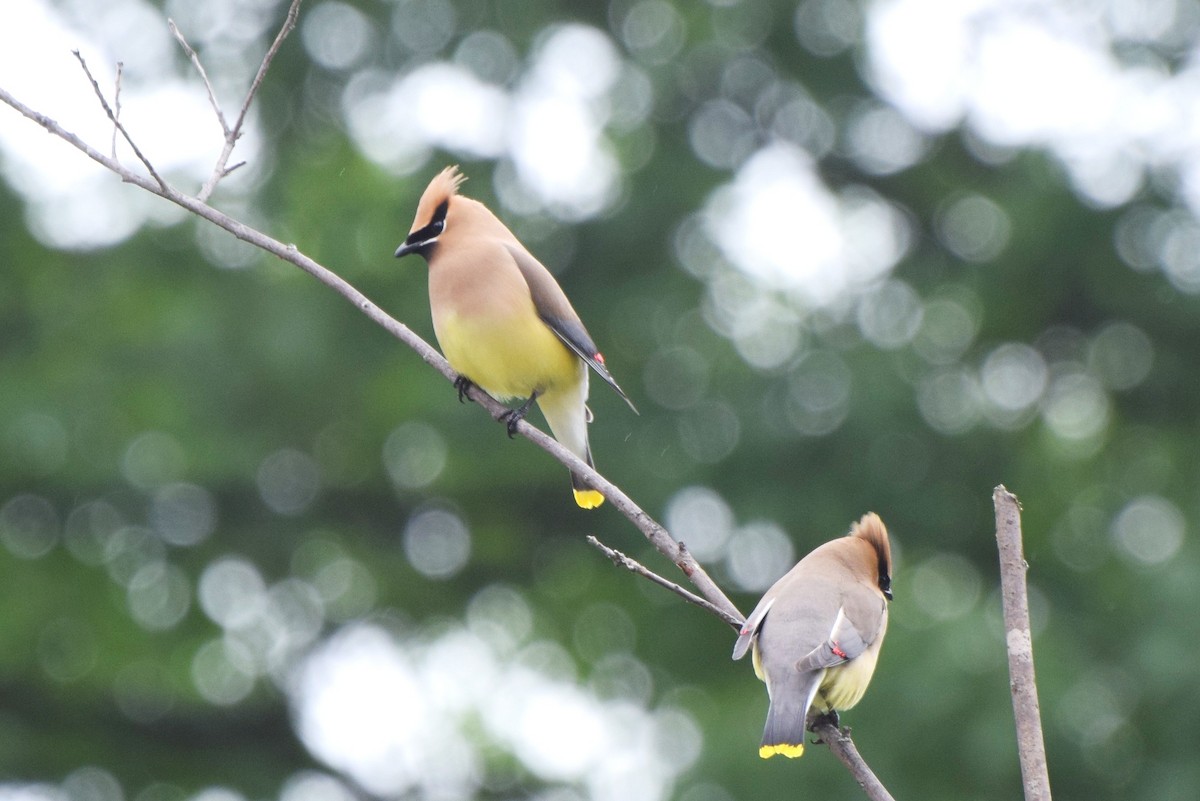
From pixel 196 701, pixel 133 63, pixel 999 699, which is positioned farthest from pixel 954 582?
pixel 133 63

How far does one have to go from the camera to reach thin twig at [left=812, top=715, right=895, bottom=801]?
3.01m

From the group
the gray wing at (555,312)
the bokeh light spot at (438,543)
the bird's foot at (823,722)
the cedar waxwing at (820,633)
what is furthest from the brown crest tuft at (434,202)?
the bokeh light spot at (438,543)

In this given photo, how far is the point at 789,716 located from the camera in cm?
417

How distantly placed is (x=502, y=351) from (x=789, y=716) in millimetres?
1595

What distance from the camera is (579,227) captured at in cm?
1152

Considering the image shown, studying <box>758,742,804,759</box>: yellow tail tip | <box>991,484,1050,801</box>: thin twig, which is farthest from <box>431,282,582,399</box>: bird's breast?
<box>991,484,1050,801</box>: thin twig

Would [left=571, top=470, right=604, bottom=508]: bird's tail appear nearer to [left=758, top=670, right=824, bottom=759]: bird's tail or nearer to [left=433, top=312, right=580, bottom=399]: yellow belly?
[left=433, top=312, right=580, bottom=399]: yellow belly

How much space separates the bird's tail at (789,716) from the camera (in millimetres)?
4055

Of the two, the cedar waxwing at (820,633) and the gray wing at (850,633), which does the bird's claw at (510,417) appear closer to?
the cedar waxwing at (820,633)

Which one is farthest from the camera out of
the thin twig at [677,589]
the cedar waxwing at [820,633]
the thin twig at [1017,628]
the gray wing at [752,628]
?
the cedar waxwing at [820,633]

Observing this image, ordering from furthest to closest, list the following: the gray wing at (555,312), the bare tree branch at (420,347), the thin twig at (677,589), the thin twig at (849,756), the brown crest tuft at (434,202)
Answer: the brown crest tuft at (434,202), the gray wing at (555,312), the bare tree branch at (420,347), the thin twig at (677,589), the thin twig at (849,756)

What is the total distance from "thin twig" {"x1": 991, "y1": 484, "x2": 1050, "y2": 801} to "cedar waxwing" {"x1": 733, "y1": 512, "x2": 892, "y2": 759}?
1.03 metres

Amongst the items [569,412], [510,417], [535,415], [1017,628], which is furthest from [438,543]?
[1017,628]

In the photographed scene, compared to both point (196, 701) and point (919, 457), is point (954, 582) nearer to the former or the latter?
point (919, 457)
